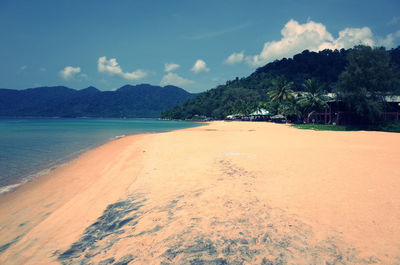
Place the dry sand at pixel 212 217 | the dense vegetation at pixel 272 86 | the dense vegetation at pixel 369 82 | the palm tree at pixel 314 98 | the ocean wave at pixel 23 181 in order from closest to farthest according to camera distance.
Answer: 1. the dry sand at pixel 212 217
2. the ocean wave at pixel 23 181
3. the dense vegetation at pixel 369 82
4. the palm tree at pixel 314 98
5. the dense vegetation at pixel 272 86

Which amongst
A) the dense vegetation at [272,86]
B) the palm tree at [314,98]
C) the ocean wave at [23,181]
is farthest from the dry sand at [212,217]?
the dense vegetation at [272,86]

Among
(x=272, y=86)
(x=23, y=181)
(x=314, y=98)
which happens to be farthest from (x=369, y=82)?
(x=272, y=86)

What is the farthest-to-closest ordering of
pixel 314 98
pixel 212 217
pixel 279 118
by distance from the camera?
pixel 279 118
pixel 314 98
pixel 212 217

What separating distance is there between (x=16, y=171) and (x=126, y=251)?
37.5 ft

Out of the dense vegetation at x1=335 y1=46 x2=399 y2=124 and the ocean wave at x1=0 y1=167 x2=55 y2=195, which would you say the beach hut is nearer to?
the dense vegetation at x1=335 y1=46 x2=399 y2=124

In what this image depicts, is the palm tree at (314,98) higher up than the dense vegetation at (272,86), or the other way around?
the dense vegetation at (272,86)

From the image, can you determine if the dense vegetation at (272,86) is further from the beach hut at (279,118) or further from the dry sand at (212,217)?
the dry sand at (212,217)

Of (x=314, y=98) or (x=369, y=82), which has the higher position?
(x=369, y=82)

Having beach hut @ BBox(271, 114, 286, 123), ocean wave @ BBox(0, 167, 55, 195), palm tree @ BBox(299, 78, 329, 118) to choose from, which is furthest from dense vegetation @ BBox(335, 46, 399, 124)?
ocean wave @ BBox(0, 167, 55, 195)

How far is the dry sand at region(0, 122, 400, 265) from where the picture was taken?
11.8ft

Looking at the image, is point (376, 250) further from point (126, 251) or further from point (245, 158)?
point (245, 158)

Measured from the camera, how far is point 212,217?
4.79m

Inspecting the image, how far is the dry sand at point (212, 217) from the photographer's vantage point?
3584 millimetres

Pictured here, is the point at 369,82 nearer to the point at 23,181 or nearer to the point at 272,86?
the point at 23,181
